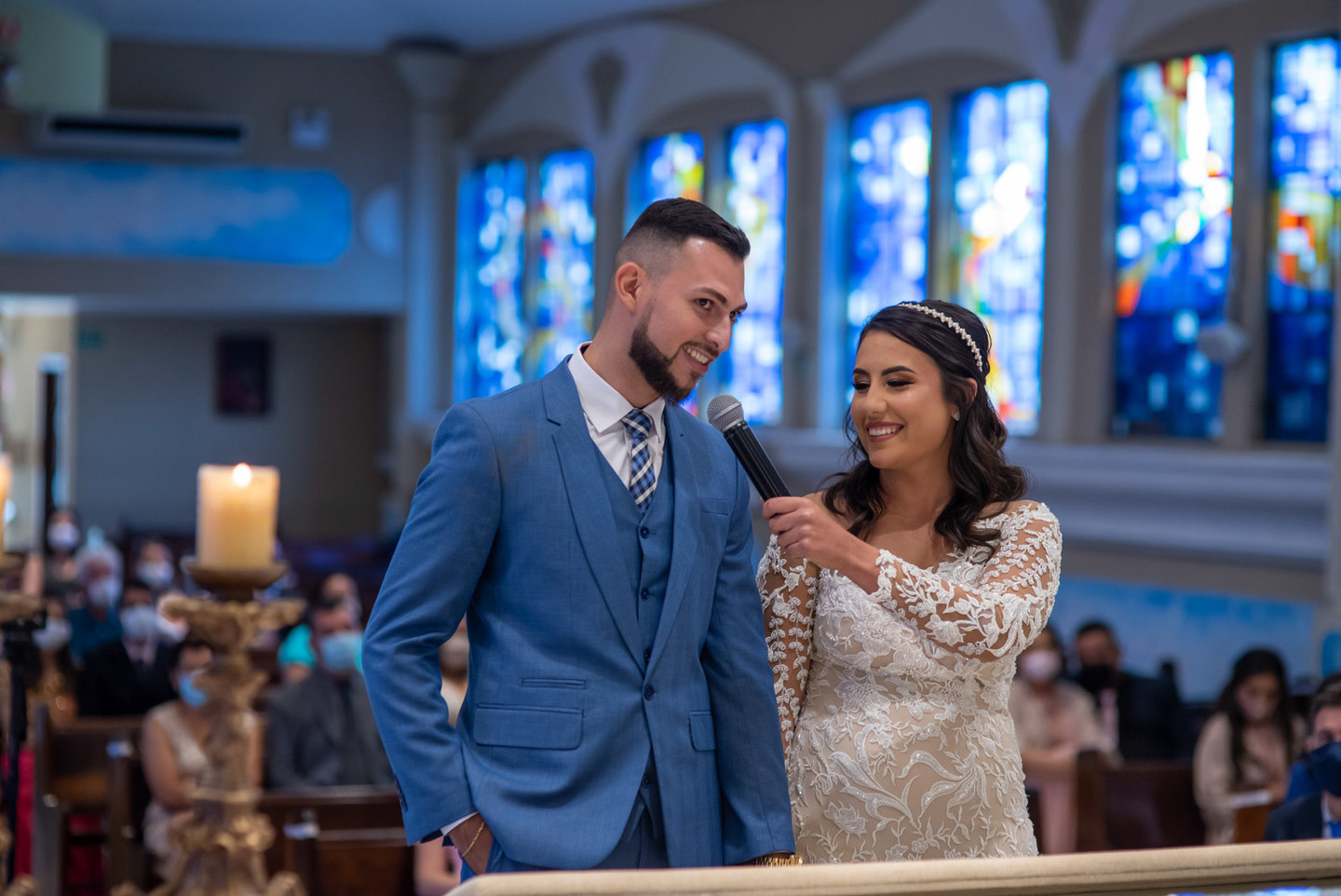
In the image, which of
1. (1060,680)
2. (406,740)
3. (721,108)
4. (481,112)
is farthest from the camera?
(481,112)

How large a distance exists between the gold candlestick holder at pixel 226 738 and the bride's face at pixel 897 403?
848 mm

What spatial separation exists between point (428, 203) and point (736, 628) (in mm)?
11458

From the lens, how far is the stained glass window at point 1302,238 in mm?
7168

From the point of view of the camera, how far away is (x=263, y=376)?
14.3m

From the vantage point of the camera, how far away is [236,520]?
6.99ft

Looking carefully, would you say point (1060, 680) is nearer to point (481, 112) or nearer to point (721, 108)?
point (721, 108)

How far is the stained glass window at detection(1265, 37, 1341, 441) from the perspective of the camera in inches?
282

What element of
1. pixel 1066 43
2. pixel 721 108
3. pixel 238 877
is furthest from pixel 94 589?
pixel 238 877

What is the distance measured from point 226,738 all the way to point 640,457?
72 cm

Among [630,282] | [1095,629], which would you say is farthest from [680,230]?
[1095,629]

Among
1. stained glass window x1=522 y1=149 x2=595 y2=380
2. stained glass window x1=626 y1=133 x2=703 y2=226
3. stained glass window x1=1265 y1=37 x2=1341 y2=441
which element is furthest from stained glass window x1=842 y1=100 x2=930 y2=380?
stained glass window x1=522 y1=149 x2=595 y2=380

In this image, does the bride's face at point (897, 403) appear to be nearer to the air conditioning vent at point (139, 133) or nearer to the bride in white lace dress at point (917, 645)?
the bride in white lace dress at point (917, 645)

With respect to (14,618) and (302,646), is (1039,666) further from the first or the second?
(14,618)

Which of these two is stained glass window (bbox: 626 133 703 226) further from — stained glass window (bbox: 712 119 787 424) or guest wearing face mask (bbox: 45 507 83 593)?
guest wearing face mask (bbox: 45 507 83 593)
